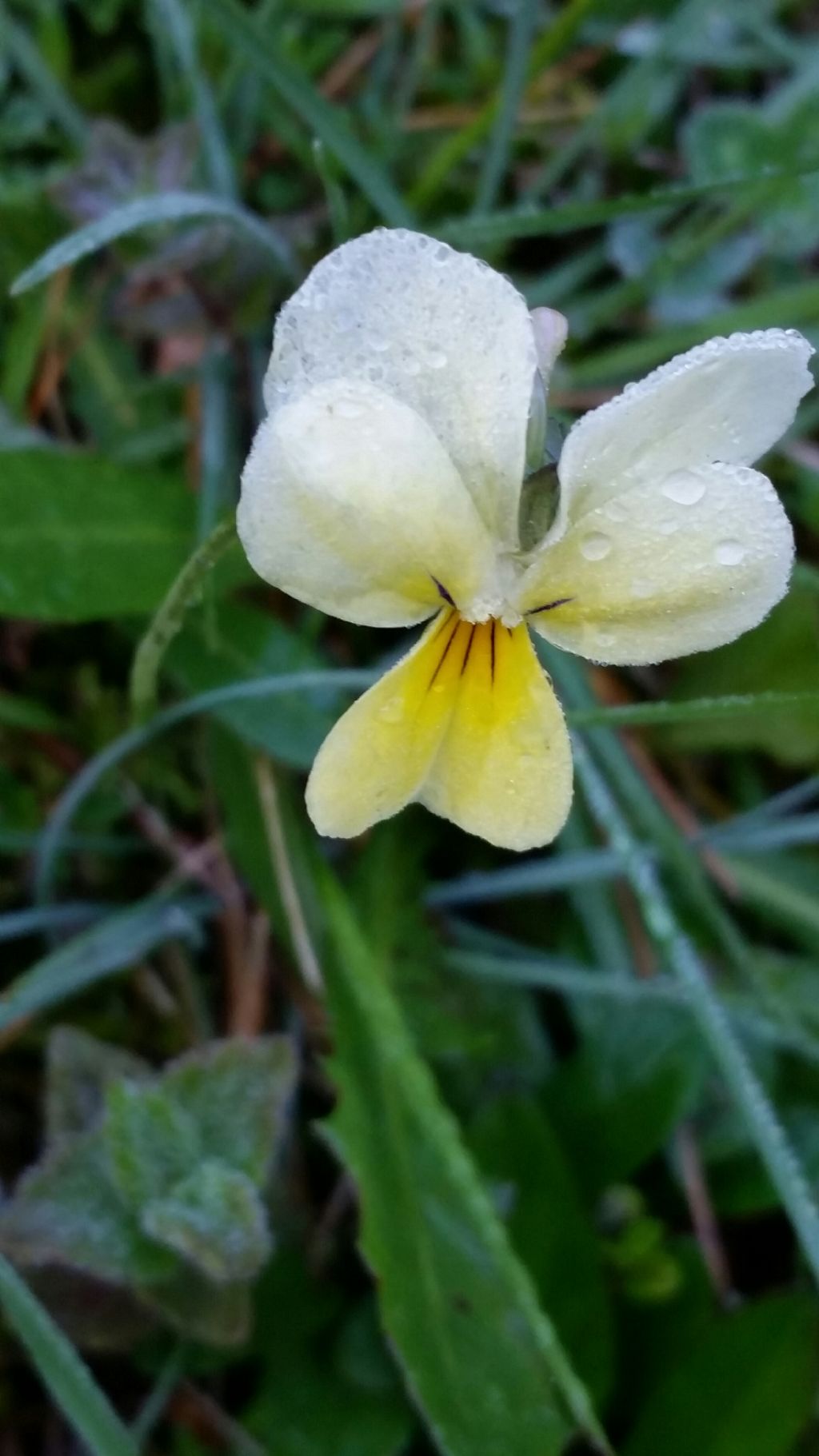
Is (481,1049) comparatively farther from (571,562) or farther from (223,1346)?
(571,562)

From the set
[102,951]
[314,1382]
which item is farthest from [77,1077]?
[314,1382]

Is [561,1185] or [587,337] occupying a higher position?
[587,337]

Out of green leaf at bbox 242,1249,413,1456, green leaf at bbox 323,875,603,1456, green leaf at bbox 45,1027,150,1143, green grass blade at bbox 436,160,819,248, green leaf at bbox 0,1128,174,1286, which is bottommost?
green leaf at bbox 242,1249,413,1456

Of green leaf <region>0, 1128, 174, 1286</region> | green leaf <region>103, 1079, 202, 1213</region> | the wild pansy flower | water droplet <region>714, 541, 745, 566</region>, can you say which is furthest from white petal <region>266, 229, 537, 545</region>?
green leaf <region>0, 1128, 174, 1286</region>

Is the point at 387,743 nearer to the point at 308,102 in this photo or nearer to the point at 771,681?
the point at 308,102

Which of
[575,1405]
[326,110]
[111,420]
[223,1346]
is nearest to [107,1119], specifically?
[223,1346]

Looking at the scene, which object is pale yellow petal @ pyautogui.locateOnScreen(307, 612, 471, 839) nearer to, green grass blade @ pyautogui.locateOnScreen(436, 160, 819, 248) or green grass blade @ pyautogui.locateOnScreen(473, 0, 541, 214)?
green grass blade @ pyautogui.locateOnScreen(436, 160, 819, 248)
